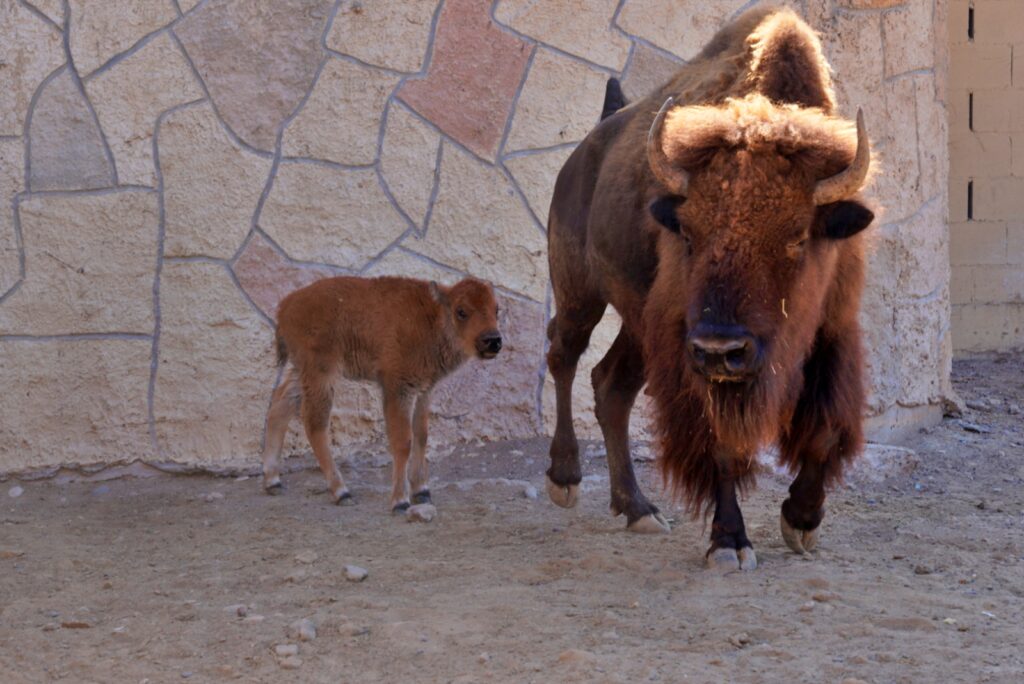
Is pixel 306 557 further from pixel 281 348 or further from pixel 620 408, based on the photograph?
pixel 281 348

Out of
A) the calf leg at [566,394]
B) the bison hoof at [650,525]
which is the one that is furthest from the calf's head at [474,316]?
the bison hoof at [650,525]

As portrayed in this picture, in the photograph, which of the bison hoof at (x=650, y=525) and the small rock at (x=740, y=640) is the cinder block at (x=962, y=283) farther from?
the small rock at (x=740, y=640)

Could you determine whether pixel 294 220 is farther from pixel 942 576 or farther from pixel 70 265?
pixel 942 576

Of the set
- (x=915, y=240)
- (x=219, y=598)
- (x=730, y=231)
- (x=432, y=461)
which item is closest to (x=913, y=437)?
(x=915, y=240)

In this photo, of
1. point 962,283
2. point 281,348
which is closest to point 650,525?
point 281,348

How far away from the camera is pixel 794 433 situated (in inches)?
177

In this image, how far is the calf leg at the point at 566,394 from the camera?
5672 mm

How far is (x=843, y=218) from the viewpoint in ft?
13.2

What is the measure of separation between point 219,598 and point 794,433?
202 centimetres

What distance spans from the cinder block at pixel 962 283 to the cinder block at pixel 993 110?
38.8 inches

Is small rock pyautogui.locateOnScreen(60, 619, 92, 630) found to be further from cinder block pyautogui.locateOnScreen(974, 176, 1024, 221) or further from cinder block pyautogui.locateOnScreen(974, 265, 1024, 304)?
cinder block pyautogui.locateOnScreen(974, 176, 1024, 221)

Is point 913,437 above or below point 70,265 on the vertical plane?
below

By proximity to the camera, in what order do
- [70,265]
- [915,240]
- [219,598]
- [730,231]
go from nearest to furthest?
[730,231], [219,598], [70,265], [915,240]

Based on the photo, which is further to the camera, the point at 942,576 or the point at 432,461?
the point at 432,461
